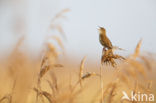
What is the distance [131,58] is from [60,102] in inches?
17.4

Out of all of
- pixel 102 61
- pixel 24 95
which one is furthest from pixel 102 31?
pixel 24 95

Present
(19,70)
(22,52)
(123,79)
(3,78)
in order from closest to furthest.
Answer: (123,79)
(19,70)
(22,52)
(3,78)

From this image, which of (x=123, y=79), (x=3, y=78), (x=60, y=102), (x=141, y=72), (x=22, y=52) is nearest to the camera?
(x=60, y=102)

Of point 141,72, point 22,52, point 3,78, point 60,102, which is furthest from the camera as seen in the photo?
point 3,78

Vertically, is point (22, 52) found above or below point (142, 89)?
above

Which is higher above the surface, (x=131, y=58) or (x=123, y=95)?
(x=131, y=58)

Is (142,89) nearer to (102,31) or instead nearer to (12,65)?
(102,31)

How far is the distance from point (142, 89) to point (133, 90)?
5 centimetres

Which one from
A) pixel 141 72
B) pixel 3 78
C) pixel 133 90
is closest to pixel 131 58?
pixel 141 72

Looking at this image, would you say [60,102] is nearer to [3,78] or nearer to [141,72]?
[141,72]

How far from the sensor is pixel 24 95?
1424 mm

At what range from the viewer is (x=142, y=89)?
157 centimetres

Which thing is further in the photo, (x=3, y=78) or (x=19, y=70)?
(x=3, y=78)

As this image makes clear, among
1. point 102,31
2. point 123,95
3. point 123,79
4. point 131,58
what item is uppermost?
point 102,31
